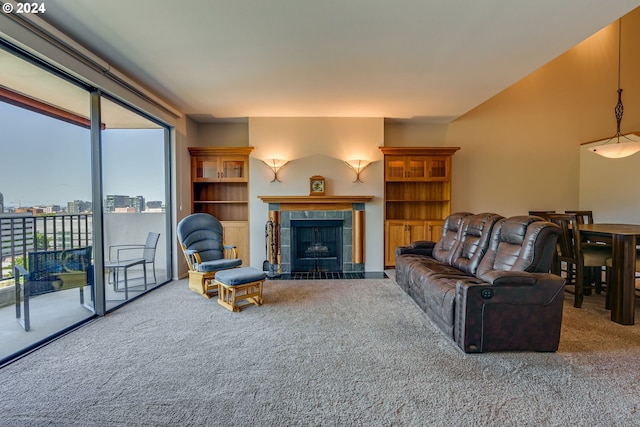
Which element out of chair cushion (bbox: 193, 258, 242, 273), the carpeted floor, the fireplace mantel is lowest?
the carpeted floor

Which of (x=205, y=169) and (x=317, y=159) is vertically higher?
(x=317, y=159)

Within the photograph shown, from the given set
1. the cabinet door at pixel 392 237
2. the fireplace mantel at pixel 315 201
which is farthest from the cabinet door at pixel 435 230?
the fireplace mantel at pixel 315 201

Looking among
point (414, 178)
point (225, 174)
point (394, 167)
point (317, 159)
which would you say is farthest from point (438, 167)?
point (225, 174)

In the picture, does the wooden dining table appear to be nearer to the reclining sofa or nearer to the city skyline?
the reclining sofa

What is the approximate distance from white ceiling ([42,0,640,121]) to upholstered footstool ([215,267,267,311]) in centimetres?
244

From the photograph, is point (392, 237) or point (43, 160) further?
point (392, 237)

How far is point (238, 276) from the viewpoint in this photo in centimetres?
313

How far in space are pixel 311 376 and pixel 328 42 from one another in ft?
9.67

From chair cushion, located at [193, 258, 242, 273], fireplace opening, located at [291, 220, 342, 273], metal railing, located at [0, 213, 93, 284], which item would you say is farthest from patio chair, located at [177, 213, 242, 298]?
fireplace opening, located at [291, 220, 342, 273]

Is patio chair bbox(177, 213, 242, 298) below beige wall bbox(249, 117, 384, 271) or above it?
below

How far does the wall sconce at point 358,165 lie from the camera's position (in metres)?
5.02

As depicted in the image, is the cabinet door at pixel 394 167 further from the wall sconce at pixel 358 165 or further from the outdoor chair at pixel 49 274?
the outdoor chair at pixel 49 274

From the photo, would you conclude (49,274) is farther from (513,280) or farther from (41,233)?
(513,280)

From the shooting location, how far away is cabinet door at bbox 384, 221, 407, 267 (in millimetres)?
5090
